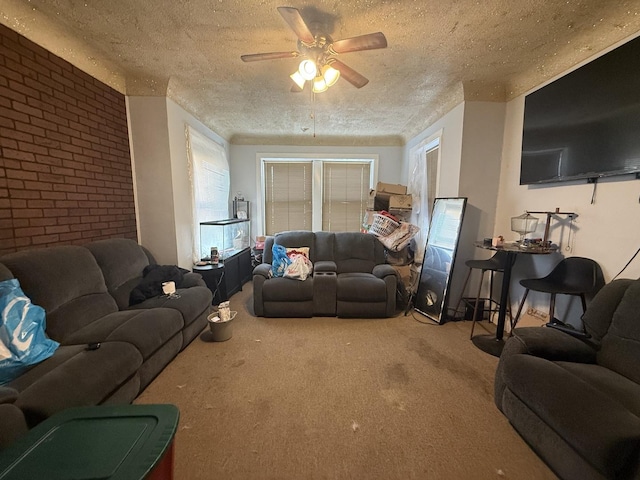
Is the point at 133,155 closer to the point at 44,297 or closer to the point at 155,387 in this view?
the point at 44,297

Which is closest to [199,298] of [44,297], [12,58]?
[44,297]

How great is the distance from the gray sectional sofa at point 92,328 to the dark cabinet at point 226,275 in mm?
594

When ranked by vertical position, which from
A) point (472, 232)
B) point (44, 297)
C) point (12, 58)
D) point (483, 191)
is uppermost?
point (12, 58)

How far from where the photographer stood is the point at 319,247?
3.74 meters

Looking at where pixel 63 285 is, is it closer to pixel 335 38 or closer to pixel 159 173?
pixel 159 173

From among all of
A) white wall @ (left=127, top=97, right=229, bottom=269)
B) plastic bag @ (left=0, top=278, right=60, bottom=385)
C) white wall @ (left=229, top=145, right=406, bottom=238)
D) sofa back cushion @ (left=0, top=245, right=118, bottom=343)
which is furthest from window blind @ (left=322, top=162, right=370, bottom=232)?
plastic bag @ (left=0, top=278, right=60, bottom=385)

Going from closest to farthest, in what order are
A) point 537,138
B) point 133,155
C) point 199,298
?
point 537,138, point 199,298, point 133,155

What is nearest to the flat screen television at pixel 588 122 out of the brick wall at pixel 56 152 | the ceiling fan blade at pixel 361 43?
the ceiling fan blade at pixel 361 43

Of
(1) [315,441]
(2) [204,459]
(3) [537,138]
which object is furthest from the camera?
(3) [537,138]

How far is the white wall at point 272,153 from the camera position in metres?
4.92

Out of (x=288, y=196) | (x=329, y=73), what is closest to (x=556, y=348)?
(x=329, y=73)

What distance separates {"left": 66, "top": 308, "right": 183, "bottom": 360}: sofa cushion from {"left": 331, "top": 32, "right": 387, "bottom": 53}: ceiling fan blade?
93.5 inches

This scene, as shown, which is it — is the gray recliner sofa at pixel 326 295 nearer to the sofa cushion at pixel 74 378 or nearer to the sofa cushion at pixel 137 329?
the sofa cushion at pixel 137 329

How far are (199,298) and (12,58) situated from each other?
220cm
